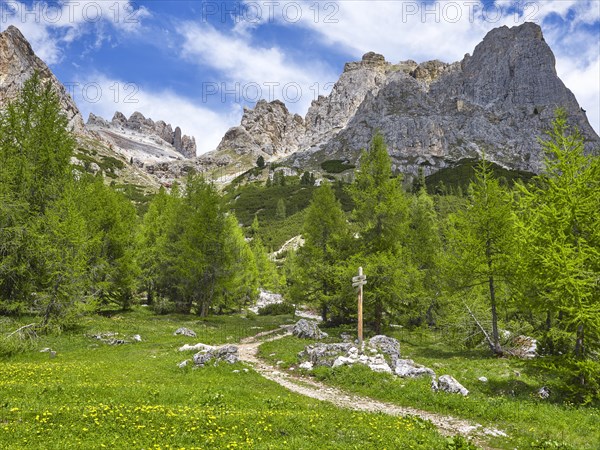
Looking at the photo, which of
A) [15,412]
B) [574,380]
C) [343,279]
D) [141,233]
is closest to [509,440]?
[574,380]

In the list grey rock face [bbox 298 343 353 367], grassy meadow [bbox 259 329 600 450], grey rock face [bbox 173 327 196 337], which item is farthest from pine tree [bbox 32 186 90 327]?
grey rock face [bbox 298 343 353 367]

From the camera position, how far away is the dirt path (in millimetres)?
11969

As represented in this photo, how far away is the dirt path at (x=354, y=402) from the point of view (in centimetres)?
1197

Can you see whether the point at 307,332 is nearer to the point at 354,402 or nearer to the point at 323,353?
the point at 323,353

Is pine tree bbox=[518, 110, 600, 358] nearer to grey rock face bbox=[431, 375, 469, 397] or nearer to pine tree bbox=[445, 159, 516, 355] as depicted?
grey rock face bbox=[431, 375, 469, 397]

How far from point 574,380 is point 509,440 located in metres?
6.41

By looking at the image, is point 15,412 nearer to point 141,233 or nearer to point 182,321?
point 182,321

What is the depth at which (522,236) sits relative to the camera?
53.4ft

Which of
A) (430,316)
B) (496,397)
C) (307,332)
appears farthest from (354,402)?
(430,316)

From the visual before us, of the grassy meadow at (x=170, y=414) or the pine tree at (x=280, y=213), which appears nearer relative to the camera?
the grassy meadow at (x=170, y=414)

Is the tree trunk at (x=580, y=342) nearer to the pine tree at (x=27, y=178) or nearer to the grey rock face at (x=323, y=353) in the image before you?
the grey rock face at (x=323, y=353)

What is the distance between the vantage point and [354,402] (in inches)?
586

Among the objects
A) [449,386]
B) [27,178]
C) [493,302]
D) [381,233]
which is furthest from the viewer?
[381,233]

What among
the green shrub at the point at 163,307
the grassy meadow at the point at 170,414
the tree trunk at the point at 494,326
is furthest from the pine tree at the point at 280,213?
the grassy meadow at the point at 170,414
